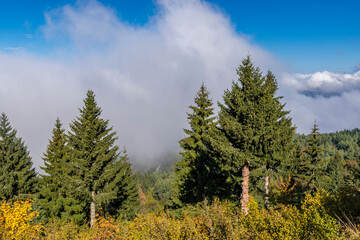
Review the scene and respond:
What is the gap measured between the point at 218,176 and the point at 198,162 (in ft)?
7.43

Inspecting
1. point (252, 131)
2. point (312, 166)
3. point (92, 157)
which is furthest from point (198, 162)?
point (312, 166)

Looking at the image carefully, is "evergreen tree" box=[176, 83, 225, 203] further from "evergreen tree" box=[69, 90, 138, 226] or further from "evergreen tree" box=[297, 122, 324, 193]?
"evergreen tree" box=[297, 122, 324, 193]

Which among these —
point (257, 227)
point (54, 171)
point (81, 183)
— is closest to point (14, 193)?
point (54, 171)

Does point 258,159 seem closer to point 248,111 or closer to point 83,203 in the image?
point 248,111

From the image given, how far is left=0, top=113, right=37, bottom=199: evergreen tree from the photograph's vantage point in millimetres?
26422

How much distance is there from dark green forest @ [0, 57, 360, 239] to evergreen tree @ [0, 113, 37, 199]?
11 cm

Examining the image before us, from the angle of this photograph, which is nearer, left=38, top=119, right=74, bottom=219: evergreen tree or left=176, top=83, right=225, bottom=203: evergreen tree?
left=176, top=83, right=225, bottom=203: evergreen tree

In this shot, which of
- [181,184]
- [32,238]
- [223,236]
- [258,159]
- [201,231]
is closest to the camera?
[223,236]

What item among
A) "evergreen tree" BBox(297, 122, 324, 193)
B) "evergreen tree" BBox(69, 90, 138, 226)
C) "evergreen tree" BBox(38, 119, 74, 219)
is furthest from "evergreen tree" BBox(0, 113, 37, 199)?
"evergreen tree" BBox(297, 122, 324, 193)

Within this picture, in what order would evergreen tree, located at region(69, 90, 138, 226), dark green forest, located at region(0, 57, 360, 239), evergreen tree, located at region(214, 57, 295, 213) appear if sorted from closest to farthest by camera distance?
dark green forest, located at region(0, 57, 360, 239), evergreen tree, located at region(214, 57, 295, 213), evergreen tree, located at region(69, 90, 138, 226)

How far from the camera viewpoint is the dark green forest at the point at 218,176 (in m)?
8.15

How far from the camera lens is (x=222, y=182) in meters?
19.2

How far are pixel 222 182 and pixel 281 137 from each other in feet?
27.0

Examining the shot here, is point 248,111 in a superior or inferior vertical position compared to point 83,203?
superior
